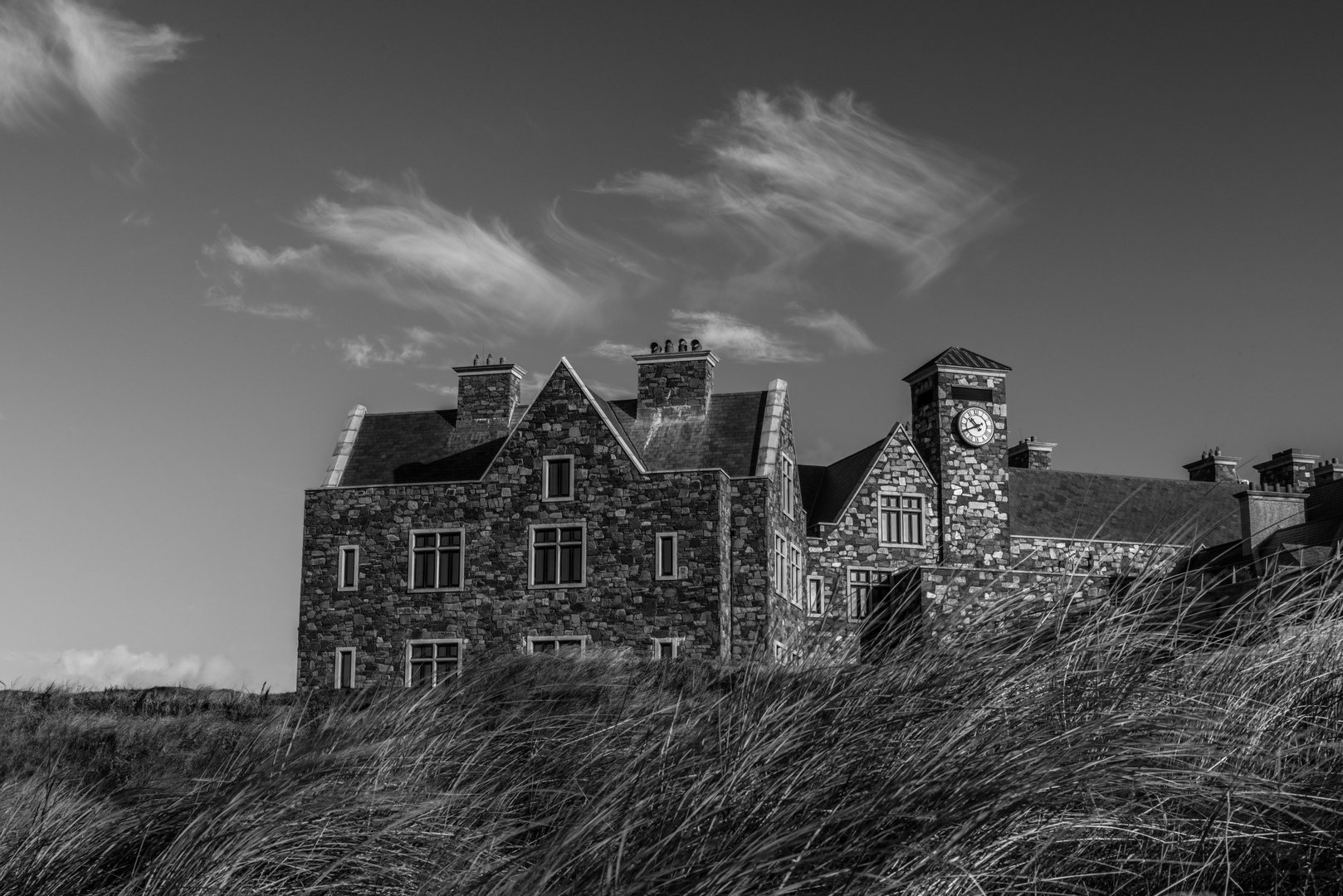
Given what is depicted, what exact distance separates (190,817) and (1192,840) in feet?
11.8

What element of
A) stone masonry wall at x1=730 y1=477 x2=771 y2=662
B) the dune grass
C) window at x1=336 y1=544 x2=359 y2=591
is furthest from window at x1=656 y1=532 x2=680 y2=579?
the dune grass

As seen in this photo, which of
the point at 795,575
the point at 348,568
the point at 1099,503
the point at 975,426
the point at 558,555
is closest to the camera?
the point at 558,555

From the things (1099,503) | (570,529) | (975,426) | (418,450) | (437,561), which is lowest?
(437,561)

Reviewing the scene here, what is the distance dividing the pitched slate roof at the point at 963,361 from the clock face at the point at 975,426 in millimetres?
1204

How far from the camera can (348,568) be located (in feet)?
98.1

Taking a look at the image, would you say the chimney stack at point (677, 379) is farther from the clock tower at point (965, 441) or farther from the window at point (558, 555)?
the clock tower at point (965, 441)

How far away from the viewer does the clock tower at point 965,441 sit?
34.3 m

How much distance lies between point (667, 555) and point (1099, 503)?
674 inches

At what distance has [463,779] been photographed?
19.9 feet

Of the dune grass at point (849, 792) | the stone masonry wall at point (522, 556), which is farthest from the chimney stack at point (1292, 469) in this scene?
the dune grass at point (849, 792)

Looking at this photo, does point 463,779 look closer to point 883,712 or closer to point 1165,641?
point 883,712

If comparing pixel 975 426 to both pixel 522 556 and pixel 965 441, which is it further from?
pixel 522 556

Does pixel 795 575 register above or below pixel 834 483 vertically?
below

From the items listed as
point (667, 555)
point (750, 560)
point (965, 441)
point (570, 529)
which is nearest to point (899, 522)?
point (965, 441)
